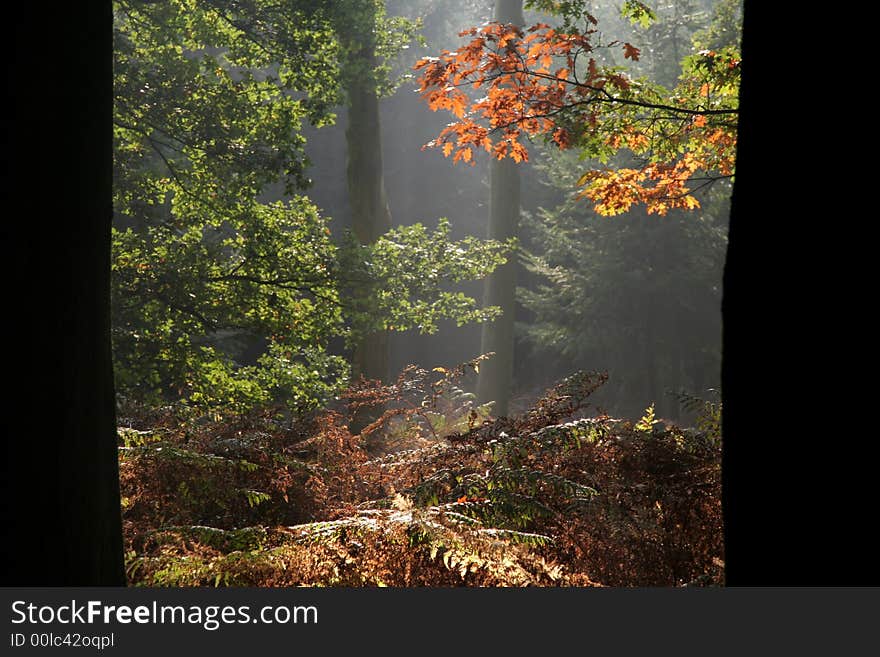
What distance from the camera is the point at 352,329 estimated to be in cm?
1090

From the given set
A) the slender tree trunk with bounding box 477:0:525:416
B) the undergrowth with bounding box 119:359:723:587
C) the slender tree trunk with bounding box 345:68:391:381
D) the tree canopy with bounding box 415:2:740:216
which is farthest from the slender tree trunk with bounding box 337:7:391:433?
the undergrowth with bounding box 119:359:723:587

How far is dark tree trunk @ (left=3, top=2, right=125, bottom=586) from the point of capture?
2002 mm

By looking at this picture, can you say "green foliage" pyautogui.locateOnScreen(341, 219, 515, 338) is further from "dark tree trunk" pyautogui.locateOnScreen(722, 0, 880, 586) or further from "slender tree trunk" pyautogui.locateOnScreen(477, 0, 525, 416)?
"slender tree trunk" pyautogui.locateOnScreen(477, 0, 525, 416)

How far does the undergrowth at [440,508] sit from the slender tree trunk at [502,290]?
13.7 metres

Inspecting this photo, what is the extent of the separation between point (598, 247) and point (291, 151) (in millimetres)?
15099

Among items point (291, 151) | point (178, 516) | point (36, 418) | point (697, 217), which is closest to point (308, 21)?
point (291, 151)

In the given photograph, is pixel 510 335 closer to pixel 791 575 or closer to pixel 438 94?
pixel 438 94

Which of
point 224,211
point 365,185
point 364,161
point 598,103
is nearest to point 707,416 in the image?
point 598,103

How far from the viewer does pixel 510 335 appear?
61.8 feet

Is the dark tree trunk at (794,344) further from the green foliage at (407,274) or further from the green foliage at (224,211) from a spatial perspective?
the green foliage at (407,274)

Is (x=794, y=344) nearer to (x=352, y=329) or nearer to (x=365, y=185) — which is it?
(x=352, y=329)

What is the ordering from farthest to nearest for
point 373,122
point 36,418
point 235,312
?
1. point 373,122
2. point 235,312
3. point 36,418

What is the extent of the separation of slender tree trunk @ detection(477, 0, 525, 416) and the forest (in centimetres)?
7

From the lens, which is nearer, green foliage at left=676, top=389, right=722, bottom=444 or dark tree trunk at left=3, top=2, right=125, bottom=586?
dark tree trunk at left=3, top=2, right=125, bottom=586
